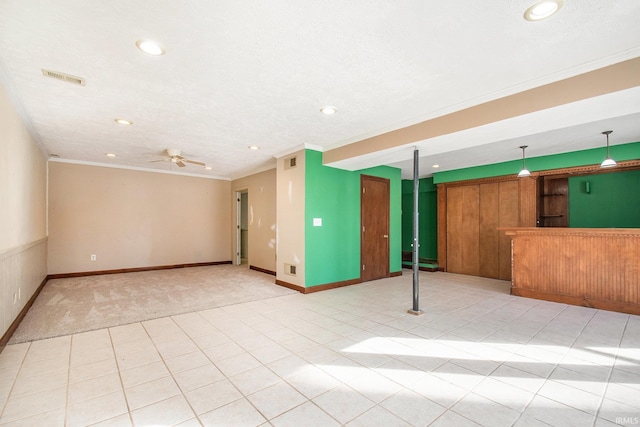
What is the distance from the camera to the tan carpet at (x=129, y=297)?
11.5 ft

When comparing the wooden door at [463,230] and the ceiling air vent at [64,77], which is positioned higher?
the ceiling air vent at [64,77]

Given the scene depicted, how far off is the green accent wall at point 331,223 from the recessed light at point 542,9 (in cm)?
363

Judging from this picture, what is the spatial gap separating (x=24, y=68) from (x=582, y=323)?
21.6 feet

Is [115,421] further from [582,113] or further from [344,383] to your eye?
[582,113]

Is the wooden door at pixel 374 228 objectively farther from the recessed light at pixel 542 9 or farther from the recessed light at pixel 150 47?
the recessed light at pixel 150 47

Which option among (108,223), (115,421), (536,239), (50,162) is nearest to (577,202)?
(536,239)

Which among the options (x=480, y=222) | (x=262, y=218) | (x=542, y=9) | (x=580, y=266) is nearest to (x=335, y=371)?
(x=542, y=9)

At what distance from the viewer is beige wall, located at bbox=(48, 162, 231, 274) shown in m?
6.41

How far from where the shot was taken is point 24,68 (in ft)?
8.36

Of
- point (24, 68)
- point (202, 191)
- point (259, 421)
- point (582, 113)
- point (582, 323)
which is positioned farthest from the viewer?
point (202, 191)

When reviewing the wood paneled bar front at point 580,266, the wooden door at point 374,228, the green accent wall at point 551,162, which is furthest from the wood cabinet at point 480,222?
the wooden door at point 374,228

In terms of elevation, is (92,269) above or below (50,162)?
below

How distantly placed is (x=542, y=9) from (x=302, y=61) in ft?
5.60

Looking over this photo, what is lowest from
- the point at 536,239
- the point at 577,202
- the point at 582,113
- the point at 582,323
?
the point at 582,323
